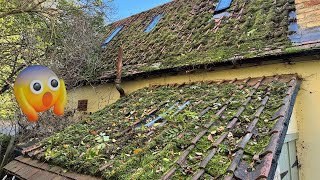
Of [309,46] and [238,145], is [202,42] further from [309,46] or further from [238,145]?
[238,145]

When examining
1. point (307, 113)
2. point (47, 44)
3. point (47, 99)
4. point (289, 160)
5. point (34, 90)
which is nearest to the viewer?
point (34, 90)

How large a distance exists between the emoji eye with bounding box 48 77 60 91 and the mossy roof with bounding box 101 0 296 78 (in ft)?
10.3

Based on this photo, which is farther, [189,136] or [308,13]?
[308,13]

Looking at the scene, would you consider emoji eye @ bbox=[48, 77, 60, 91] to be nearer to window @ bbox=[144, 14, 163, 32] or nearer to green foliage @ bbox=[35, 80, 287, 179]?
green foliage @ bbox=[35, 80, 287, 179]

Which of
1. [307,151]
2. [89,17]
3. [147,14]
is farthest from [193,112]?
[147,14]

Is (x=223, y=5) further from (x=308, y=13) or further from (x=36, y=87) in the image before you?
(x=36, y=87)

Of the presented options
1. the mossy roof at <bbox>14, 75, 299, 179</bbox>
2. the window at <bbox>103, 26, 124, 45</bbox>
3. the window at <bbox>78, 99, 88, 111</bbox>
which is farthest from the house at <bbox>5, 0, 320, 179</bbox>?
the window at <bbox>103, 26, 124, 45</bbox>

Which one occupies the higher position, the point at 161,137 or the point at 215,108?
the point at 215,108

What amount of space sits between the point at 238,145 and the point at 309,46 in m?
3.07

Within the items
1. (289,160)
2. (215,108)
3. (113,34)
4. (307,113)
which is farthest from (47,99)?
(113,34)

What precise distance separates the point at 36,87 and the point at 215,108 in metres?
3.21

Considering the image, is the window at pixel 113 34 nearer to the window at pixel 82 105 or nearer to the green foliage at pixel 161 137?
the window at pixel 82 105

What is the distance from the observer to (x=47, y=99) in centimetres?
475

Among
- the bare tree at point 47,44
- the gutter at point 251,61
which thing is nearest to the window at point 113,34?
the bare tree at point 47,44
